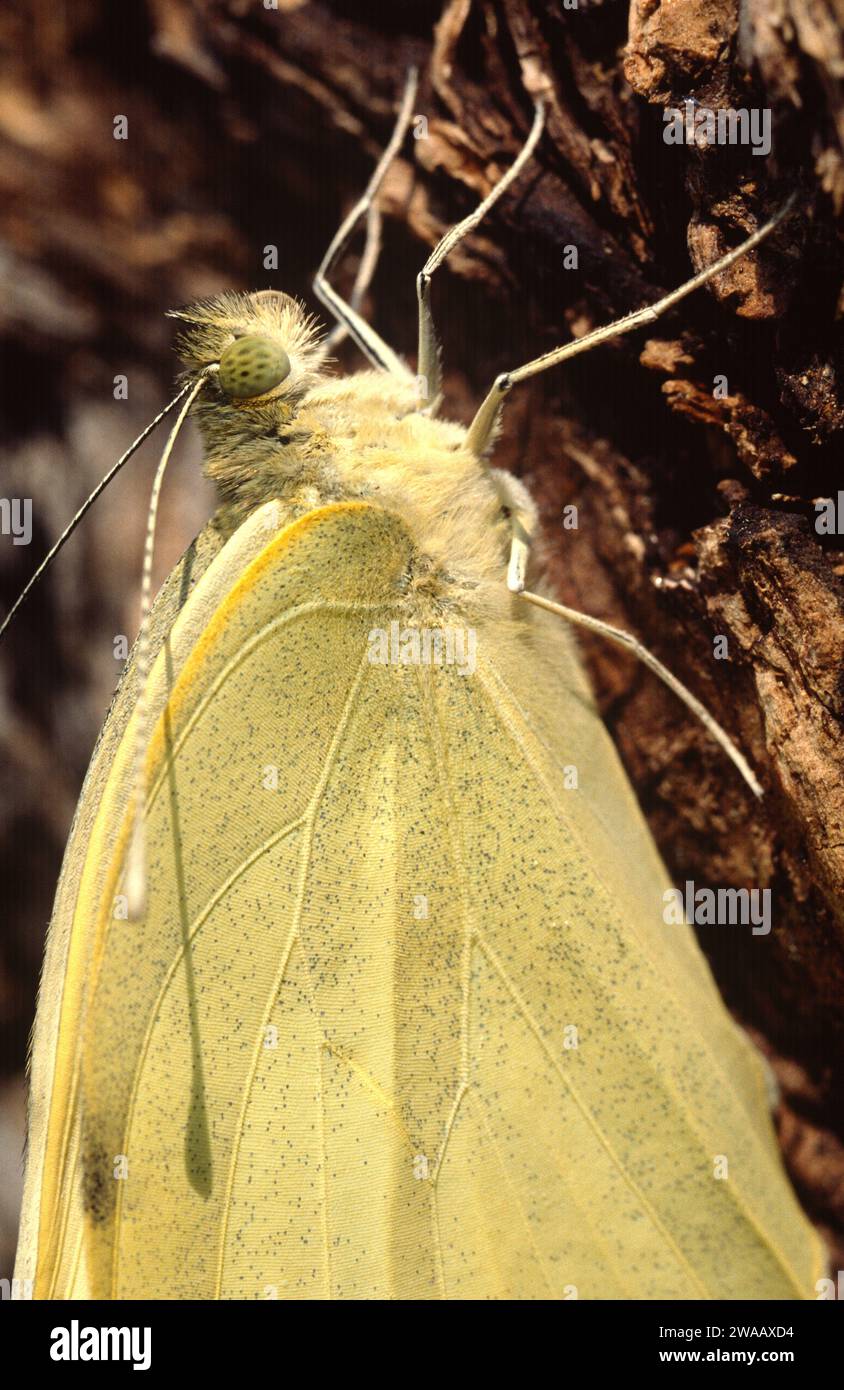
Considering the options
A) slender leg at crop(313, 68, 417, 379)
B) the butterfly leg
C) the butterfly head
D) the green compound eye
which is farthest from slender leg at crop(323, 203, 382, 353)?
the butterfly leg

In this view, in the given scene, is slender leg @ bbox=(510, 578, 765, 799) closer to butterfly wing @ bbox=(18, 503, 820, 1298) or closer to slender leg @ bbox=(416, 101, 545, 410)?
butterfly wing @ bbox=(18, 503, 820, 1298)

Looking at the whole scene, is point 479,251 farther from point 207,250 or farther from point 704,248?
point 207,250

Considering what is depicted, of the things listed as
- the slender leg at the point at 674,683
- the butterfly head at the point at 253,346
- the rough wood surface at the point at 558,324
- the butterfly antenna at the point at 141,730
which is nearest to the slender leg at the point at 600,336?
the rough wood surface at the point at 558,324

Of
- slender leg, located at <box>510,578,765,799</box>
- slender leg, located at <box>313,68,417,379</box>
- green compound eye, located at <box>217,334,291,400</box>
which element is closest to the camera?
green compound eye, located at <box>217,334,291,400</box>

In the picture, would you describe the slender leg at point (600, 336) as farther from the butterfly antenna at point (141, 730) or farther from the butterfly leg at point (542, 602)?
the butterfly antenna at point (141, 730)

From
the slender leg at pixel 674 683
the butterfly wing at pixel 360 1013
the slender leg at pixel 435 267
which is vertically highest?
the slender leg at pixel 435 267

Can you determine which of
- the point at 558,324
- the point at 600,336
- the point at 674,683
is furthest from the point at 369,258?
the point at 674,683
